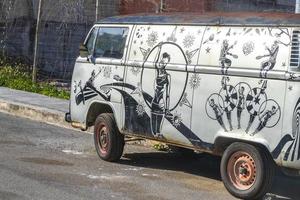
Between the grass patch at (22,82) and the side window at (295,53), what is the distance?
984 centimetres

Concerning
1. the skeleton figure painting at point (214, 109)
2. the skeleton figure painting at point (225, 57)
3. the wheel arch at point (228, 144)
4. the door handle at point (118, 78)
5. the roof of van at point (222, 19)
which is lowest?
the wheel arch at point (228, 144)

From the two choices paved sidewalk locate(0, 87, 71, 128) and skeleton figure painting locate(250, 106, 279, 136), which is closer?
skeleton figure painting locate(250, 106, 279, 136)

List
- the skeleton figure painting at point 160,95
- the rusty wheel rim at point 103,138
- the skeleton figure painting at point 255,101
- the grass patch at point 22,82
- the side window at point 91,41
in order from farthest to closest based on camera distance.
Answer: the grass patch at point 22,82, the side window at point 91,41, the rusty wheel rim at point 103,138, the skeleton figure painting at point 160,95, the skeleton figure painting at point 255,101

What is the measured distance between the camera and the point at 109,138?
9.20 metres

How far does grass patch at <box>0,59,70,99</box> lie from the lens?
1671 centimetres

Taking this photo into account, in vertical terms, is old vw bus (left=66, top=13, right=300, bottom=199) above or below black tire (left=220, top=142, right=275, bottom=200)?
above

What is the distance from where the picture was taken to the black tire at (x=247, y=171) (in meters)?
7.09

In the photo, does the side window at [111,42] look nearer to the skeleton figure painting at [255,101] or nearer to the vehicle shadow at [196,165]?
the vehicle shadow at [196,165]

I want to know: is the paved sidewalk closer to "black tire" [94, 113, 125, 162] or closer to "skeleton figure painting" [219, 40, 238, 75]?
"black tire" [94, 113, 125, 162]

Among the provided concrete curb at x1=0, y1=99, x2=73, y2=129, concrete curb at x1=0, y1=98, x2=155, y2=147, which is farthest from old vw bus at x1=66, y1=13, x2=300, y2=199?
concrete curb at x1=0, y1=99, x2=73, y2=129

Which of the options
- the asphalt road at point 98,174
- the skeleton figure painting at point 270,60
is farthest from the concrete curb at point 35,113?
the skeleton figure painting at point 270,60

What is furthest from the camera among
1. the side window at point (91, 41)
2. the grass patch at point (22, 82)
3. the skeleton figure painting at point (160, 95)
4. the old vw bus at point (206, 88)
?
the grass patch at point (22, 82)

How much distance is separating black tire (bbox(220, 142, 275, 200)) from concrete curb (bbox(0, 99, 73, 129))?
5.69 m

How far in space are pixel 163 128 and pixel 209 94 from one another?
916mm
